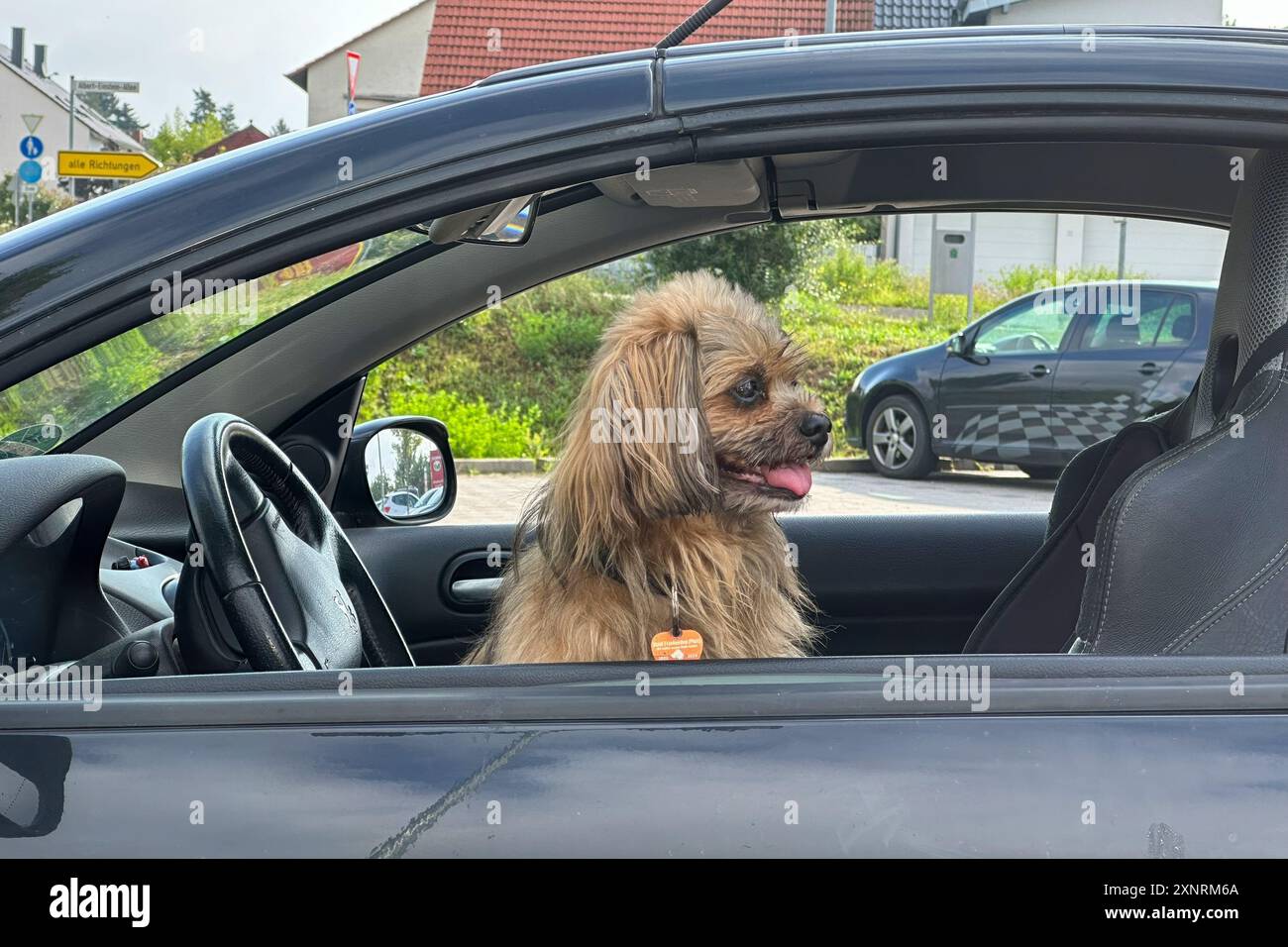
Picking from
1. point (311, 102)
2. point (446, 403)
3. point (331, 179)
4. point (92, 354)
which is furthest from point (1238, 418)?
point (311, 102)

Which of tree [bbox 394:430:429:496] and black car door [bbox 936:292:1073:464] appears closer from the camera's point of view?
tree [bbox 394:430:429:496]

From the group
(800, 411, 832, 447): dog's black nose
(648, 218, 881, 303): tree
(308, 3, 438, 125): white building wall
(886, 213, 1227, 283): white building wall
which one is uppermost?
(308, 3, 438, 125): white building wall

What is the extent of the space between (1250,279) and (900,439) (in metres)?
9.10

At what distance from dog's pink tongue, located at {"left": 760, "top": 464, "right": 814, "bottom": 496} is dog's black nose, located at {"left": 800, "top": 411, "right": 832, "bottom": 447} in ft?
0.39

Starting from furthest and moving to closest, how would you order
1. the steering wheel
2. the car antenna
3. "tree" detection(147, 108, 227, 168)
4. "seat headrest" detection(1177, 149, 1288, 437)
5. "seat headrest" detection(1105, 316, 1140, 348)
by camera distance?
1. "tree" detection(147, 108, 227, 168)
2. "seat headrest" detection(1105, 316, 1140, 348)
3. "seat headrest" detection(1177, 149, 1288, 437)
4. the steering wheel
5. the car antenna

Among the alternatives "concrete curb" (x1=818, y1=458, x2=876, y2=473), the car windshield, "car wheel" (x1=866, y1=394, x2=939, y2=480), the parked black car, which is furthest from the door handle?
"concrete curb" (x1=818, y1=458, x2=876, y2=473)

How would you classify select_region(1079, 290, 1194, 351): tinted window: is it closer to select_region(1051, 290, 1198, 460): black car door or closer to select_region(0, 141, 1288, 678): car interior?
select_region(1051, 290, 1198, 460): black car door

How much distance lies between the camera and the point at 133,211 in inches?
51.6

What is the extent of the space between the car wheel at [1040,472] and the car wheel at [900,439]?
37.2 inches

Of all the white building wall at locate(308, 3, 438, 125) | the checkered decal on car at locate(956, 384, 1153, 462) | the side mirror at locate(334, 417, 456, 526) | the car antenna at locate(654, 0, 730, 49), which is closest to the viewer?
the car antenna at locate(654, 0, 730, 49)

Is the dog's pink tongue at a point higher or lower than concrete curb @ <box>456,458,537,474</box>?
lower

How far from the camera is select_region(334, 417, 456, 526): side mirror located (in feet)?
10.7

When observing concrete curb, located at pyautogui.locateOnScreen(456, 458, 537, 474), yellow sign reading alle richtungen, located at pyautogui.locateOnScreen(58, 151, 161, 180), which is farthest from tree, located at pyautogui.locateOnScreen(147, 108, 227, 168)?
concrete curb, located at pyautogui.locateOnScreen(456, 458, 537, 474)
